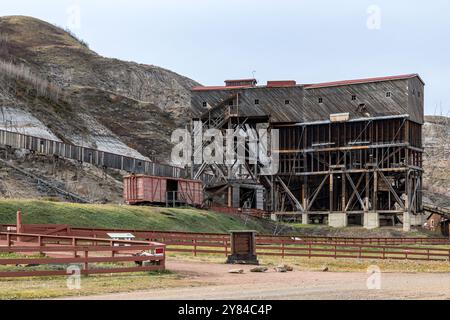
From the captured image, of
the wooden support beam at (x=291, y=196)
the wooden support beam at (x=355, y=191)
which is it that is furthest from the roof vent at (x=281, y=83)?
the wooden support beam at (x=355, y=191)

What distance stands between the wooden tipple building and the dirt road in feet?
167

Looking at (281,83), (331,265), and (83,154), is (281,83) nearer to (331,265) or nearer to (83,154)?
(83,154)

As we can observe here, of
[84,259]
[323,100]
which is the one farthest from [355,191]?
[84,259]

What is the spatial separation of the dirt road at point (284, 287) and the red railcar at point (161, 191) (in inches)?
1528

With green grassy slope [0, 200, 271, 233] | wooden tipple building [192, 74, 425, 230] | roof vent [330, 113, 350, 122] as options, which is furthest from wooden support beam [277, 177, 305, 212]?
green grassy slope [0, 200, 271, 233]

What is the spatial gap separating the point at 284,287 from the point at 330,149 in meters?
60.9

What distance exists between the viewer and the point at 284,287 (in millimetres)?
23531

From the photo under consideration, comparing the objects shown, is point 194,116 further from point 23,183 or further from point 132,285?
point 132,285

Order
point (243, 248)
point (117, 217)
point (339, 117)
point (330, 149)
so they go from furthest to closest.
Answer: point (330, 149), point (339, 117), point (117, 217), point (243, 248)

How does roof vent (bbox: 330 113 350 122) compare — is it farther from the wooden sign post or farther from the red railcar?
the wooden sign post
